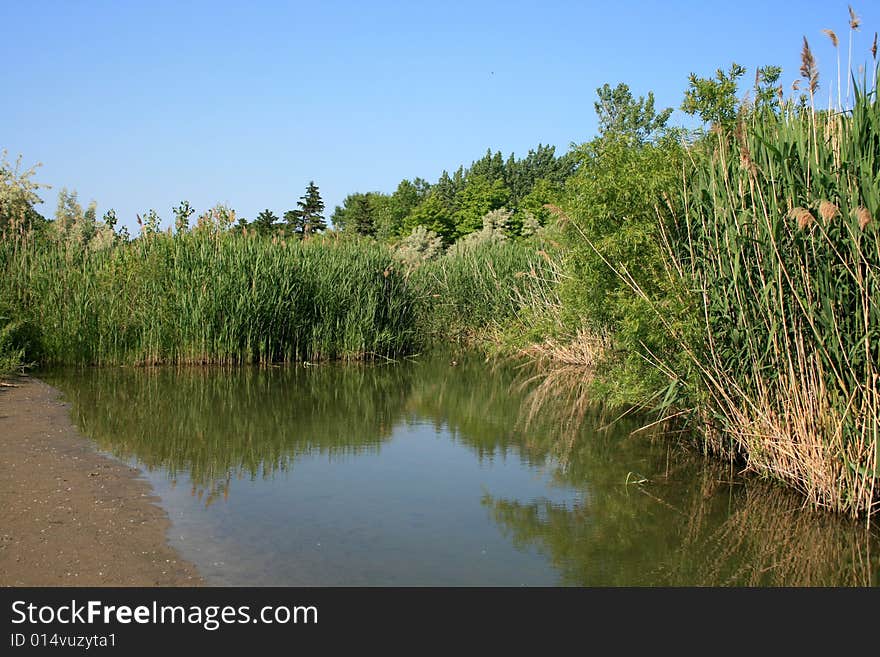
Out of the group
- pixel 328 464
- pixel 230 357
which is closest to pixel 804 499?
pixel 328 464

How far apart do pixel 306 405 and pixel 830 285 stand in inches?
322

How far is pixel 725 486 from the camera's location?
8125 mm

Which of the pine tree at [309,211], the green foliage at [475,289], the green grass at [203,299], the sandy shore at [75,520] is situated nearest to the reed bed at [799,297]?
the sandy shore at [75,520]

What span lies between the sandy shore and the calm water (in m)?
0.27

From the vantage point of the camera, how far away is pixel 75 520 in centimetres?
617

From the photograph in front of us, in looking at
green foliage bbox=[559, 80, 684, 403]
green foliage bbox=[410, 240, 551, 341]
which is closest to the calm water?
green foliage bbox=[559, 80, 684, 403]

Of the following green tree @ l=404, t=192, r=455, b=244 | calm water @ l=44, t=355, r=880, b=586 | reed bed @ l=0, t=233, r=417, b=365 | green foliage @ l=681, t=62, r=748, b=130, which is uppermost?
green tree @ l=404, t=192, r=455, b=244

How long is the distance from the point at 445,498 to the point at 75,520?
3.28 m

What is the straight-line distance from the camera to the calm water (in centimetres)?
577

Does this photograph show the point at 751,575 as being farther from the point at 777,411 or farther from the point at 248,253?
the point at 248,253

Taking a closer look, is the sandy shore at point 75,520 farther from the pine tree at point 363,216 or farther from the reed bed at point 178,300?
the pine tree at point 363,216

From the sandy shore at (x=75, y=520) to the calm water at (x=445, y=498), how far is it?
0.89 feet

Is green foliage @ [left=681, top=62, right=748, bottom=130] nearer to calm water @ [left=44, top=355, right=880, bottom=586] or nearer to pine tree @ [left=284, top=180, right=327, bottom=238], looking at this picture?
calm water @ [left=44, top=355, right=880, bottom=586]

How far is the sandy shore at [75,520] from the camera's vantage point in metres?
5.18
